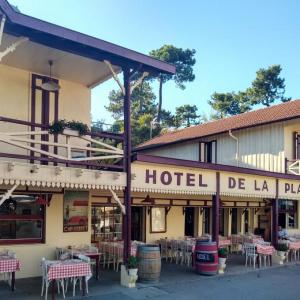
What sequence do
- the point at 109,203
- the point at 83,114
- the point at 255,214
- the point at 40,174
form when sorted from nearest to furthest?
the point at 40,174 < the point at 83,114 < the point at 109,203 < the point at 255,214

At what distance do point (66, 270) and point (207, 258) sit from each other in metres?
4.92

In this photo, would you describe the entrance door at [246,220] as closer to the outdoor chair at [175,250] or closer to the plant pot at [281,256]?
the plant pot at [281,256]

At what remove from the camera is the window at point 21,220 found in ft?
39.2

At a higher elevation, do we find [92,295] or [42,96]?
[42,96]

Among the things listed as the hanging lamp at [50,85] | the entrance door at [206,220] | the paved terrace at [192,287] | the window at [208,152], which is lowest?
the paved terrace at [192,287]

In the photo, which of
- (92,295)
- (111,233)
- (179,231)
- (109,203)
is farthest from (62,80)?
(179,231)

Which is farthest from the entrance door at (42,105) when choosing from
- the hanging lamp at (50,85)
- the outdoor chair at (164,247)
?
the outdoor chair at (164,247)

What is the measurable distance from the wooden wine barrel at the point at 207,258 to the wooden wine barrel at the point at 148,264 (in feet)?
6.68

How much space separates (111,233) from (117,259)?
2054mm

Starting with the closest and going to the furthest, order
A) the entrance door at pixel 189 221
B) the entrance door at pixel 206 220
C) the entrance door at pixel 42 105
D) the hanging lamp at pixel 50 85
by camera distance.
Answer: the hanging lamp at pixel 50 85 → the entrance door at pixel 42 105 → the entrance door at pixel 189 221 → the entrance door at pixel 206 220

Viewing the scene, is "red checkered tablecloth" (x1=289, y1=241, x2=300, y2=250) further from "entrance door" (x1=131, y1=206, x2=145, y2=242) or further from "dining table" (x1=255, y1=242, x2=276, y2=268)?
"entrance door" (x1=131, y1=206, x2=145, y2=242)

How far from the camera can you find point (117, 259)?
1352 cm

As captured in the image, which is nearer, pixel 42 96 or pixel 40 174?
pixel 40 174

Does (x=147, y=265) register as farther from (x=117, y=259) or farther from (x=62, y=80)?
(x=62, y=80)
